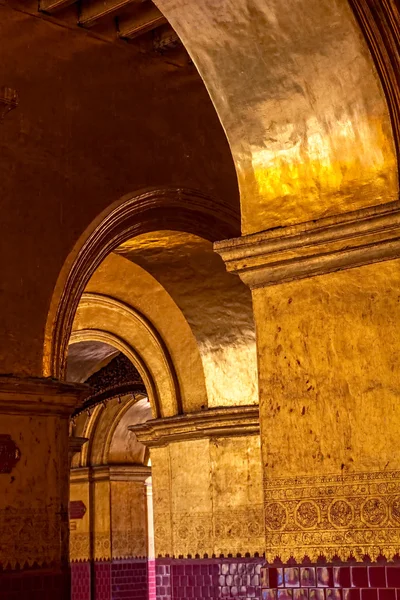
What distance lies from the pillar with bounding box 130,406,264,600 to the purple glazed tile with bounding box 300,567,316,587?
656cm

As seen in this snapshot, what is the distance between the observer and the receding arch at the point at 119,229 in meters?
8.64

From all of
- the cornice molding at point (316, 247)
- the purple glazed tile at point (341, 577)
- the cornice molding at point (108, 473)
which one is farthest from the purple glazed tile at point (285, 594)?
the cornice molding at point (108, 473)

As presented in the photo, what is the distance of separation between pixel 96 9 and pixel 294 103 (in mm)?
4487

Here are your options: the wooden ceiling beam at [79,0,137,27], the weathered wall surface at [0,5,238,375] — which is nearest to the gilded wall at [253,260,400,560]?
the weathered wall surface at [0,5,238,375]

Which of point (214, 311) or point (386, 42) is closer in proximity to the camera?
point (386, 42)

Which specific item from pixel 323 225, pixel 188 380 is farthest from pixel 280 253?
pixel 188 380

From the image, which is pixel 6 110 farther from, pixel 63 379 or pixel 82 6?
pixel 63 379

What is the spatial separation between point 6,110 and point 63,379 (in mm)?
2129

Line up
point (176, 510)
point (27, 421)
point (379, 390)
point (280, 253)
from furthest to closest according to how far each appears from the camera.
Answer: point (176, 510) < point (27, 421) < point (280, 253) < point (379, 390)

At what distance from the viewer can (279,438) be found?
4789 mm

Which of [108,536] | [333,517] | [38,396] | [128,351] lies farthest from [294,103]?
[108,536]

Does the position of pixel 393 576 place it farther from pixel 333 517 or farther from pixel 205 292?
pixel 205 292

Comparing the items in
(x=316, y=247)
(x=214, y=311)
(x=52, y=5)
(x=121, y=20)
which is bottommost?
(x=316, y=247)

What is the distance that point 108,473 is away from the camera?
18.5 meters
